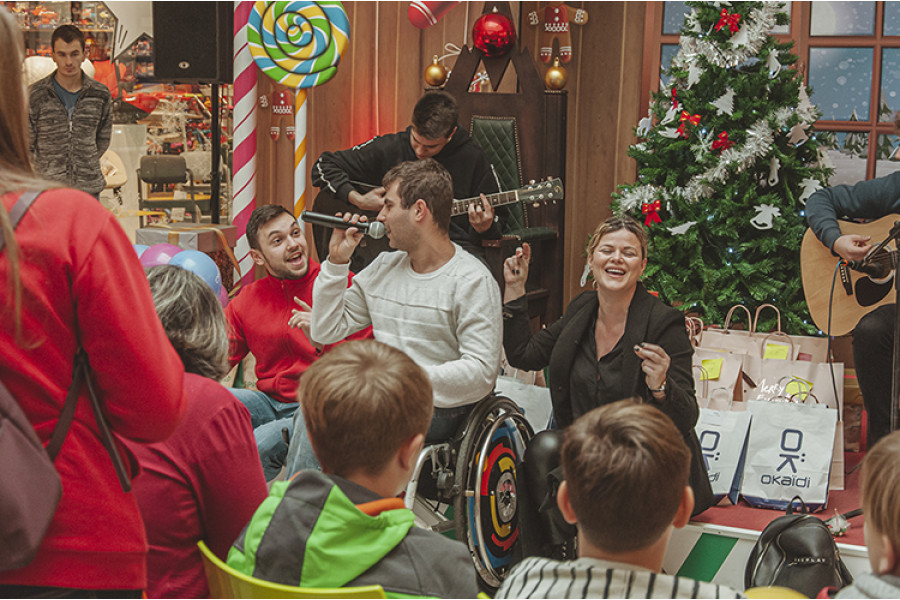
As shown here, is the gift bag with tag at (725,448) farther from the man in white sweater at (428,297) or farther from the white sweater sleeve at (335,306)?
the white sweater sleeve at (335,306)

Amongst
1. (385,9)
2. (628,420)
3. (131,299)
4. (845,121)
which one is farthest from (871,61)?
(131,299)

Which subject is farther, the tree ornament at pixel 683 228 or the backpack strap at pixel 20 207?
the tree ornament at pixel 683 228

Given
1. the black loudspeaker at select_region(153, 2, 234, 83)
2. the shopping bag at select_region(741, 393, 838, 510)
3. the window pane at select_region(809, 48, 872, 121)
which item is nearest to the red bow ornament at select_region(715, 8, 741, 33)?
the window pane at select_region(809, 48, 872, 121)

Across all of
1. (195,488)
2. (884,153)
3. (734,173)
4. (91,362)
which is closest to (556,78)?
(734,173)

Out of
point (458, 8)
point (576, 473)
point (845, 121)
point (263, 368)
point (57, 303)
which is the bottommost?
point (263, 368)

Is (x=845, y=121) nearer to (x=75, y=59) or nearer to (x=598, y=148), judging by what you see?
(x=598, y=148)

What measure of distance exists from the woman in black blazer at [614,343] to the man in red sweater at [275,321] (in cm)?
54

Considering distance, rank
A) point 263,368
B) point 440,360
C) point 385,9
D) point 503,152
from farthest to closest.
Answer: point 385,9, point 503,152, point 263,368, point 440,360

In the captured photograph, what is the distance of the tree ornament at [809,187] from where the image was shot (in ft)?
13.6

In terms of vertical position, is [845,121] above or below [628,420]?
above

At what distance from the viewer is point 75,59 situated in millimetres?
5359

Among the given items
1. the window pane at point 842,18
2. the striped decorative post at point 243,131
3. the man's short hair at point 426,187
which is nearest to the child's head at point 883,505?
the man's short hair at point 426,187

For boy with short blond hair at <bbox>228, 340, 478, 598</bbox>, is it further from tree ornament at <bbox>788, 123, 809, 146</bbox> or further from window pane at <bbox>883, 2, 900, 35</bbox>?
window pane at <bbox>883, 2, 900, 35</bbox>

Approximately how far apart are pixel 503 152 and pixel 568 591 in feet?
12.3
